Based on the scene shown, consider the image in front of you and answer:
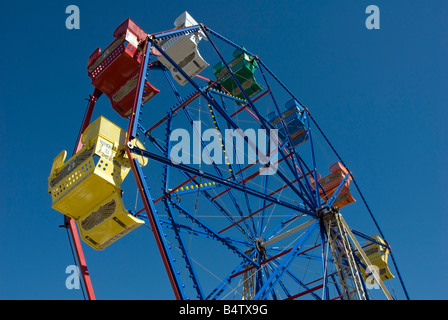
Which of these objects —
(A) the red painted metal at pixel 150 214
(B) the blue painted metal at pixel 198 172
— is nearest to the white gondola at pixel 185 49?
(B) the blue painted metal at pixel 198 172

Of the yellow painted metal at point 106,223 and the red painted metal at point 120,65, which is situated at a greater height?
the red painted metal at point 120,65

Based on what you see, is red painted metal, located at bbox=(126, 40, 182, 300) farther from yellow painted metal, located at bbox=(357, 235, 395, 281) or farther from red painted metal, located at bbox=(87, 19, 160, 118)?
yellow painted metal, located at bbox=(357, 235, 395, 281)

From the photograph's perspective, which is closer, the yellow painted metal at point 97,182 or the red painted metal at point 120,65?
the yellow painted metal at point 97,182

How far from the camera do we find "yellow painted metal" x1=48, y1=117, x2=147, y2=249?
10016 millimetres

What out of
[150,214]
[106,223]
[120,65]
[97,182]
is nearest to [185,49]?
[120,65]

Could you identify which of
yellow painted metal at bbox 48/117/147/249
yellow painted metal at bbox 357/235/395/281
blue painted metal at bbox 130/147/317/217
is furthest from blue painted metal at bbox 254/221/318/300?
yellow painted metal at bbox 357/235/395/281

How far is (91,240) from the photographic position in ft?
34.8

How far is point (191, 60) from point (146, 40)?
4.14 metres

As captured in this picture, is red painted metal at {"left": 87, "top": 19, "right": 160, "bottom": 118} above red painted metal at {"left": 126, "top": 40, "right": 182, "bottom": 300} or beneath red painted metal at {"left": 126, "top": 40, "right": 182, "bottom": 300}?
above

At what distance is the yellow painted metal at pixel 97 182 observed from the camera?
10016 mm

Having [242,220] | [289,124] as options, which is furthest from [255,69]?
[242,220]

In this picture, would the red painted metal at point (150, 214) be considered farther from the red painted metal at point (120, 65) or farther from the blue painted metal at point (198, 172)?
the red painted metal at point (120, 65)

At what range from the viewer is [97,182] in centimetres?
992
